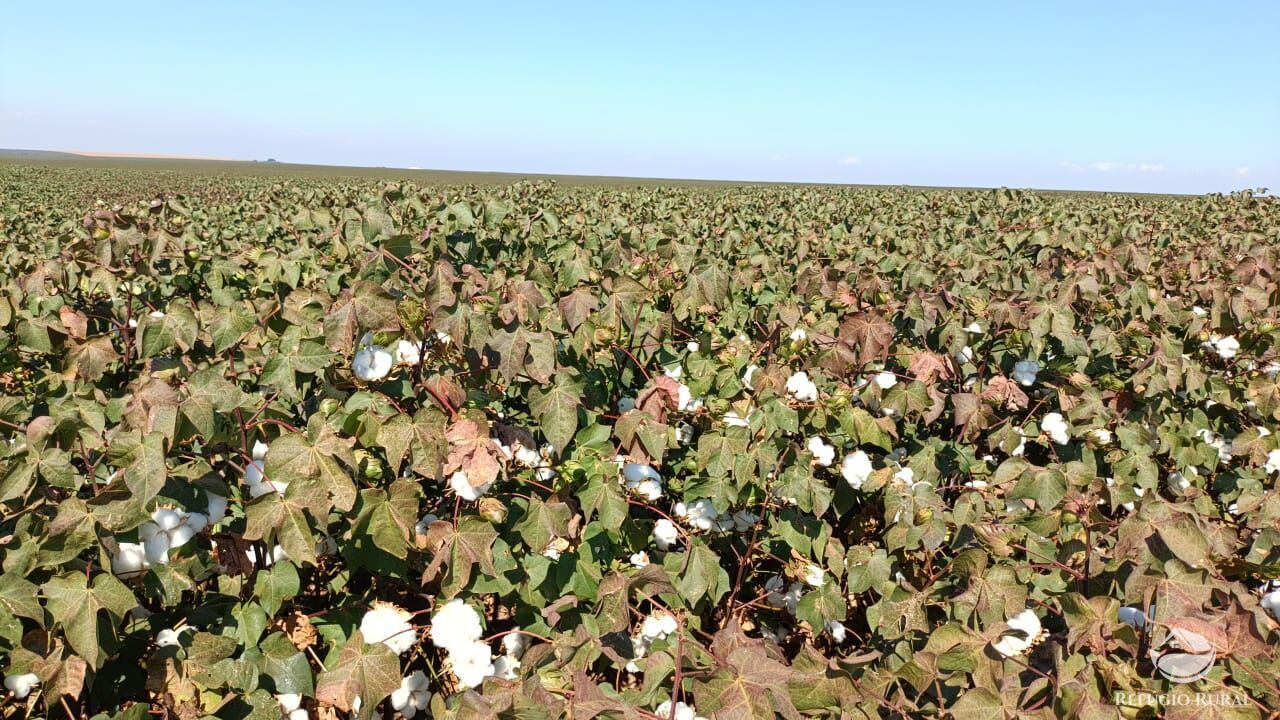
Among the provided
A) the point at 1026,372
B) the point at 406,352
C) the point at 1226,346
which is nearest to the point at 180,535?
the point at 406,352

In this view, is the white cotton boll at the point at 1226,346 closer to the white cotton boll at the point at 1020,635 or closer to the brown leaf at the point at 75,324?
the white cotton boll at the point at 1020,635

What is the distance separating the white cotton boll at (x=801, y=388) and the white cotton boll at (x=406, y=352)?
1230mm

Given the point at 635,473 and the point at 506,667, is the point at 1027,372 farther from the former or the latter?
the point at 506,667

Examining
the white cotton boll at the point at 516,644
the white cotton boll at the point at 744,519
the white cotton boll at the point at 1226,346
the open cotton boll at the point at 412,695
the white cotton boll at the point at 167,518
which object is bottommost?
the open cotton boll at the point at 412,695

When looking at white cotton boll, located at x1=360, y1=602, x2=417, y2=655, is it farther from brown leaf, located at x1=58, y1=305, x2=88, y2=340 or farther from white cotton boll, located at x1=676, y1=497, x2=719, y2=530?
brown leaf, located at x1=58, y1=305, x2=88, y2=340

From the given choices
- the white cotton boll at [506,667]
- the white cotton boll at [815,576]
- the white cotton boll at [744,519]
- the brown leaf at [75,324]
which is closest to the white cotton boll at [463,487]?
the white cotton boll at [506,667]

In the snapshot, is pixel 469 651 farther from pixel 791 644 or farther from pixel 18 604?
pixel 791 644

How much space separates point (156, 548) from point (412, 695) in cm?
80

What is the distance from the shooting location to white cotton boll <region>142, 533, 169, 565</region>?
5.32 ft

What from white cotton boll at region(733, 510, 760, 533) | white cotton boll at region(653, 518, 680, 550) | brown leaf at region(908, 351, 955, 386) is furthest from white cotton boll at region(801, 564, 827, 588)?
brown leaf at region(908, 351, 955, 386)

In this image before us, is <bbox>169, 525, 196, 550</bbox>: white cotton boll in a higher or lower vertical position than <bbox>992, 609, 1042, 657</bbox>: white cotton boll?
higher

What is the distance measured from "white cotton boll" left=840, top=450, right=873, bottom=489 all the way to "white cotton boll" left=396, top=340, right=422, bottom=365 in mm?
1417

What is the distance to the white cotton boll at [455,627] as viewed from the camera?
1771mm

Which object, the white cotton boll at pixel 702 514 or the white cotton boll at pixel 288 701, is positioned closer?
the white cotton boll at pixel 288 701
